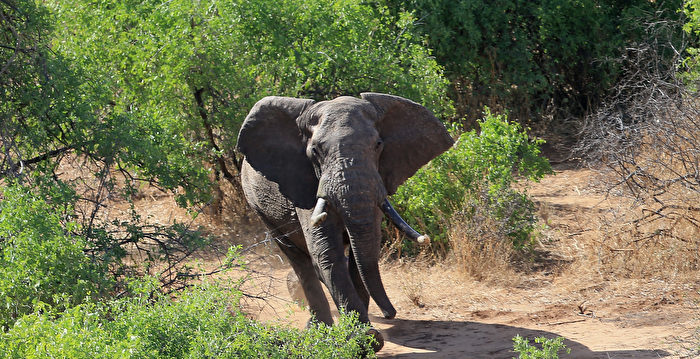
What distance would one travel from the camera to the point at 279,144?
7.75 m

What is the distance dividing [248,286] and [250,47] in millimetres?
2725

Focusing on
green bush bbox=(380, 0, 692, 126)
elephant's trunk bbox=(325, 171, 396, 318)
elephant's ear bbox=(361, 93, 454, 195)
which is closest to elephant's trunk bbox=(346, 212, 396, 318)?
elephant's trunk bbox=(325, 171, 396, 318)

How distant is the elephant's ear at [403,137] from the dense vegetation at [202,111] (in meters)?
1.65

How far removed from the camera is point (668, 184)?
9.20 m

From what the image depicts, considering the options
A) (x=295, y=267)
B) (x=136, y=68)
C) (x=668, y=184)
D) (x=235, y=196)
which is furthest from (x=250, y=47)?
(x=668, y=184)

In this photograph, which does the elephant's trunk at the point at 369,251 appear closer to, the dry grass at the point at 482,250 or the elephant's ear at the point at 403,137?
the elephant's ear at the point at 403,137

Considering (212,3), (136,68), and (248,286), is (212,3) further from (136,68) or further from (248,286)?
(248,286)

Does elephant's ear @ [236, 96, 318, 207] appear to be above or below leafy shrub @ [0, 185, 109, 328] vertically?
above

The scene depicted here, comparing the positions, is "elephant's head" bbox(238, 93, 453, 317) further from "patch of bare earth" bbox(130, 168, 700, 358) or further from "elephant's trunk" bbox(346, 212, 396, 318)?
"patch of bare earth" bbox(130, 168, 700, 358)

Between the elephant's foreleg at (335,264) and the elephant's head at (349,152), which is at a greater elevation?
the elephant's head at (349,152)

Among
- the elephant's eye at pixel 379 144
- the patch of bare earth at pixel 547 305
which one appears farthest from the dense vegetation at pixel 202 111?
the elephant's eye at pixel 379 144

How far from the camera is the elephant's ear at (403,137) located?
7.70 m

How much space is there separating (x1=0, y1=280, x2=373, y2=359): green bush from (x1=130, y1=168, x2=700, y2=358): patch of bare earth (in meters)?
1.51

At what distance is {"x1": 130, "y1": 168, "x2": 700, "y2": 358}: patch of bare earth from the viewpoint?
7758 millimetres
